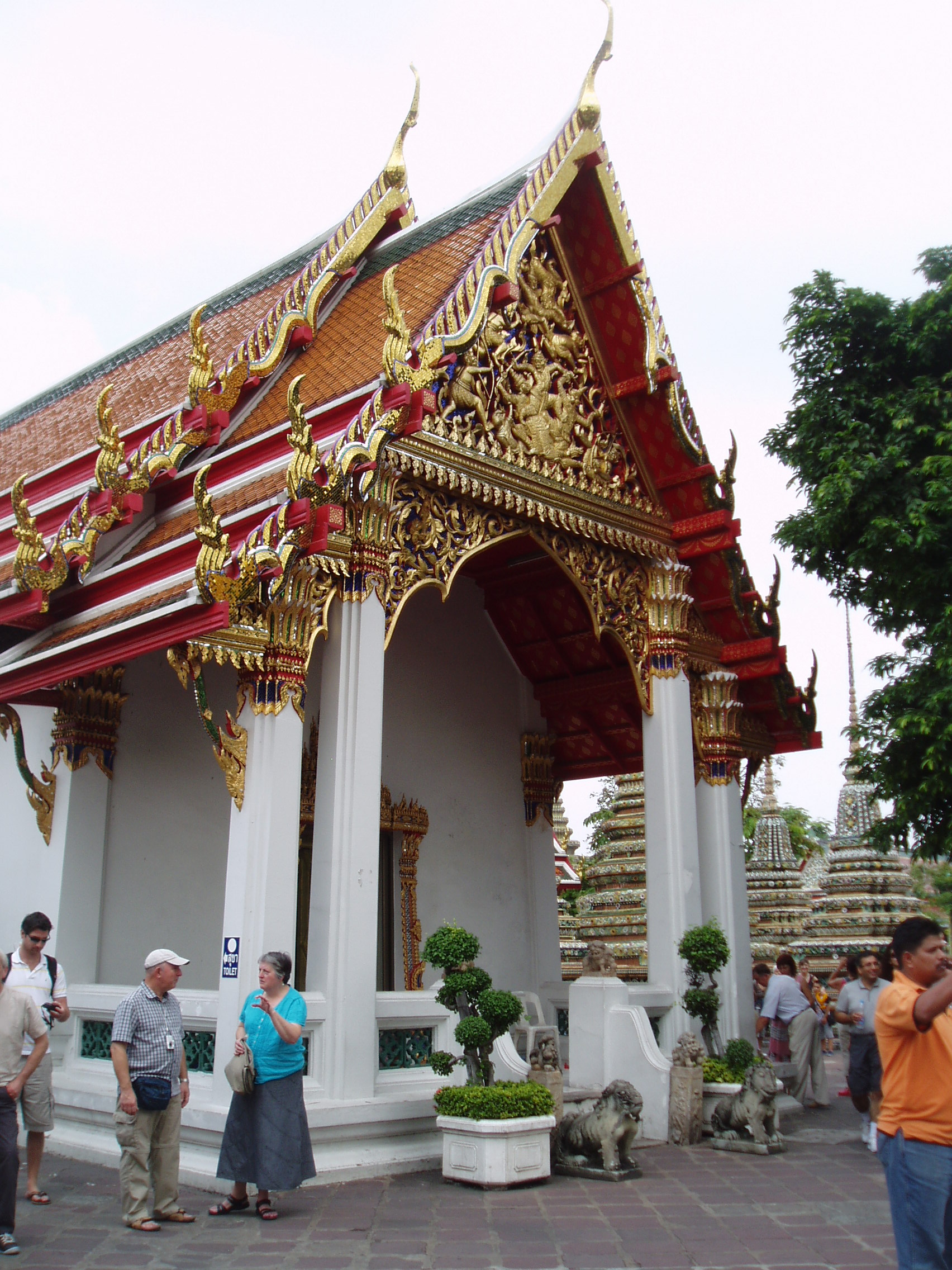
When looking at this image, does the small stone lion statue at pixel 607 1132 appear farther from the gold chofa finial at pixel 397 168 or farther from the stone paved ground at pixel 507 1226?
the gold chofa finial at pixel 397 168

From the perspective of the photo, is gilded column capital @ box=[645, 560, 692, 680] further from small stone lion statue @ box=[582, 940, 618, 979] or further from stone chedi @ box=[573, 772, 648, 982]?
stone chedi @ box=[573, 772, 648, 982]

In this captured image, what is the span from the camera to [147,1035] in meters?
5.18

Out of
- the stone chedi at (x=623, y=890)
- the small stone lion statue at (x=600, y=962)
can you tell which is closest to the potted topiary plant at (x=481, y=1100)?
the small stone lion statue at (x=600, y=962)

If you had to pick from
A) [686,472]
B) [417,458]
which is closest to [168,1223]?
[417,458]

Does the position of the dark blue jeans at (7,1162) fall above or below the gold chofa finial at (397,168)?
below

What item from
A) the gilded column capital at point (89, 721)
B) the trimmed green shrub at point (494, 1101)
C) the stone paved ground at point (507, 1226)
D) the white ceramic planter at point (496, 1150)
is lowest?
the stone paved ground at point (507, 1226)

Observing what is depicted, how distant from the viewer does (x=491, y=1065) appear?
6.48m

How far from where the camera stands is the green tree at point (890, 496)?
29.2 feet

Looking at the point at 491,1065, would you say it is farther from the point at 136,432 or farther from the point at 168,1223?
the point at 136,432

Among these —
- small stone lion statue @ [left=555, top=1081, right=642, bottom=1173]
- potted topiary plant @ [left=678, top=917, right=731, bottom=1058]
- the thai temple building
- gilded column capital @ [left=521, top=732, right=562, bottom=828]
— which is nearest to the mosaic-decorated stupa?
gilded column capital @ [left=521, top=732, right=562, bottom=828]

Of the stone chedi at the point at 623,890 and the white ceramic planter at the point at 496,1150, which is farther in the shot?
the stone chedi at the point at 623,890

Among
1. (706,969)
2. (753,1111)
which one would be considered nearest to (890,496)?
(706,969)

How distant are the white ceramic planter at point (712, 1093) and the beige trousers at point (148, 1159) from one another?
3.84 meters

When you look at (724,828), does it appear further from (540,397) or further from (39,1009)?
(39,1009)
